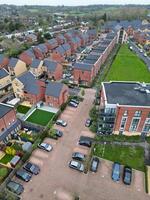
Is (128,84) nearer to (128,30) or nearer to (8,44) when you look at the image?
(8,44)

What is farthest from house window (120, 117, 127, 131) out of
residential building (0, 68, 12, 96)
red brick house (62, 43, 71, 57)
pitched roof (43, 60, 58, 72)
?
red brick house (62, 43, 71, 57)

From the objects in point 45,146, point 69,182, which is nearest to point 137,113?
point 69,182

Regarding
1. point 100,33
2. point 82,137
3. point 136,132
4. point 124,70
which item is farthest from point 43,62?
point 100,33

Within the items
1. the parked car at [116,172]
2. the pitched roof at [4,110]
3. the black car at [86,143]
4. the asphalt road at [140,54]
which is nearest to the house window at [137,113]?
the parked car at [116,172]

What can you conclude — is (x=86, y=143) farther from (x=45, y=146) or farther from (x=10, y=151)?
(x=10, y=151)

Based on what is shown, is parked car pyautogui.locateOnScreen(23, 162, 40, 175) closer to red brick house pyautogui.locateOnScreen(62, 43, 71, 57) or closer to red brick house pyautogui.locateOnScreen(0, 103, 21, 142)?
red brick house pyautogui.locateOnScreen(0, 103, 21, 142)

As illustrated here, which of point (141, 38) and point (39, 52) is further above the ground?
point (141, 38)
